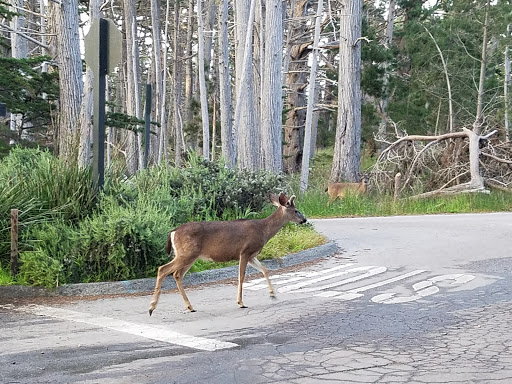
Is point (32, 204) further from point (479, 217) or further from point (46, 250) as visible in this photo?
point (479, 217)

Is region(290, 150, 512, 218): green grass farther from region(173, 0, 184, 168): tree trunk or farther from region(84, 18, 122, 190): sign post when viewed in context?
region(173, 0, 184, 168): tree trunk

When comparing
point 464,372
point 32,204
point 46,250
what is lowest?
point 464,372

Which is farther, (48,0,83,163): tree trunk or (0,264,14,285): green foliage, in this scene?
(48,0,83,163): tree trunk

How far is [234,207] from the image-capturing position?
13273 millimetres

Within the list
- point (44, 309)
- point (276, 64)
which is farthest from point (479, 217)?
point (44, 309)

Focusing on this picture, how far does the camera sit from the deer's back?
8.13 metres

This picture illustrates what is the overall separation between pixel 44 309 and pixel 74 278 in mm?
1098

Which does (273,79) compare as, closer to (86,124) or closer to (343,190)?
(343,190)

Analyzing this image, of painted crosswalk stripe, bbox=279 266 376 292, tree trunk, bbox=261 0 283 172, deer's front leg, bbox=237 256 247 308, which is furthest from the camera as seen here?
tree trunk, bbox=261 0 283 172

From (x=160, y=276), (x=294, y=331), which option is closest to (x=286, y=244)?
(x=160, y=276)

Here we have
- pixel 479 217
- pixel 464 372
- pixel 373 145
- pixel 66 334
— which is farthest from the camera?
pixel 373 145

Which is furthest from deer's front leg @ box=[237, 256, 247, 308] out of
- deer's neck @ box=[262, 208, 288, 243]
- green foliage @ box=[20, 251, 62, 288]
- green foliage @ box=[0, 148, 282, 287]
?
green foliage @ box=[20, 251, 62, 288]

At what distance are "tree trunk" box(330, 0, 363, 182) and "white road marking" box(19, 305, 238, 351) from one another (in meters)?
19.3

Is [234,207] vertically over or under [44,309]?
over
